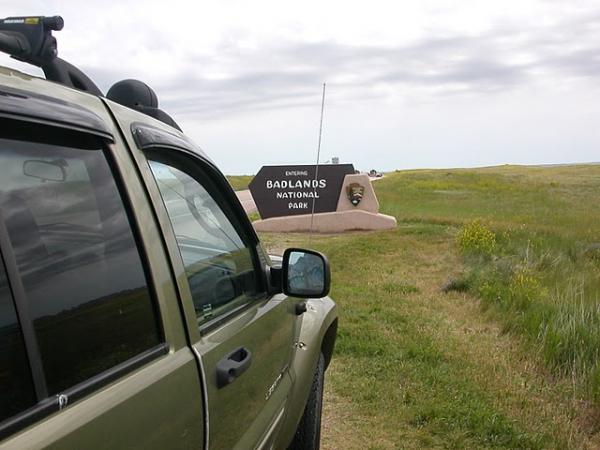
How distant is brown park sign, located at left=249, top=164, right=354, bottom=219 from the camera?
14320 mm

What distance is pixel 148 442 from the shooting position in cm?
135

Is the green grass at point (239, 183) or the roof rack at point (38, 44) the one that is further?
the green grass at point (239, 183)

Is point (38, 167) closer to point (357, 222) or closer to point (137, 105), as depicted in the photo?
point (137, 105)

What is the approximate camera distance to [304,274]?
8.34ft

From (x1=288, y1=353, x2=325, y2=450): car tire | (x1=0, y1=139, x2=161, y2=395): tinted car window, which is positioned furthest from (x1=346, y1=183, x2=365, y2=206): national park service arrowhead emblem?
(x1=0, y1=139, x2=161, y2=395): tinted car window

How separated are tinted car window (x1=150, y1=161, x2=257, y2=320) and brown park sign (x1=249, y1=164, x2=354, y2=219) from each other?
39.2ft

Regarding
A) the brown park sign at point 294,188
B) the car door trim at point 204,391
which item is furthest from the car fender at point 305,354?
the brown park sign at point 294,188

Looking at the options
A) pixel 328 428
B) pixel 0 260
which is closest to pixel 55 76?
pixel 0 260

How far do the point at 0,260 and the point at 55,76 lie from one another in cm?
100

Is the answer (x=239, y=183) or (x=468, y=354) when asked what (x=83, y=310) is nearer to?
(x=468, y=354)

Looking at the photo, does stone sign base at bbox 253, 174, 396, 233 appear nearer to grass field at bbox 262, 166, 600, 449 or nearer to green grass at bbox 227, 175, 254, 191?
grass field at bbox 262, 166, 600, 449

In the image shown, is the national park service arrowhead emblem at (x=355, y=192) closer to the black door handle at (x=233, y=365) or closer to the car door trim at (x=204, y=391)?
the black door handle at (x=233, y=365)

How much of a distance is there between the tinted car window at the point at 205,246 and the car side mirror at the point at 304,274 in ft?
0.45

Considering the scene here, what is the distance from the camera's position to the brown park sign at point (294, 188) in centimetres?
1432
